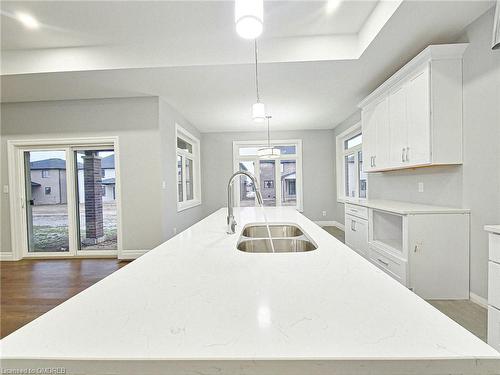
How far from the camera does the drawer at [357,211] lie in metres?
3.46

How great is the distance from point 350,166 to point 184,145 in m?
4.08

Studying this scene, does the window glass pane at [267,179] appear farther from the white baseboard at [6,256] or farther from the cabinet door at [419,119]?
the white baseboard at [6,256]

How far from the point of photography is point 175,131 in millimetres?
4973

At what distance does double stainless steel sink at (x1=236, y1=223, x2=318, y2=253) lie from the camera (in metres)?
1.59

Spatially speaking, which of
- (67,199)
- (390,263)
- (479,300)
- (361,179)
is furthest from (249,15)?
(361,179)

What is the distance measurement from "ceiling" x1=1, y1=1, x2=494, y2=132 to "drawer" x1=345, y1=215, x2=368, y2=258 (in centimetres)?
206

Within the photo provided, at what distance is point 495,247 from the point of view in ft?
5.12

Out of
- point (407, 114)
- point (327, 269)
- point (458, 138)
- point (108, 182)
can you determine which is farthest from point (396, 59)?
point (108, 182)

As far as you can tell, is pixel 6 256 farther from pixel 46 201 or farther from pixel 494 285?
pixel 494 285

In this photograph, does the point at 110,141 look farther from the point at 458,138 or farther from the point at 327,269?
the point at 458,138

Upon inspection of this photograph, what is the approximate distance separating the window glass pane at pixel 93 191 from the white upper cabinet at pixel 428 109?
173 inches

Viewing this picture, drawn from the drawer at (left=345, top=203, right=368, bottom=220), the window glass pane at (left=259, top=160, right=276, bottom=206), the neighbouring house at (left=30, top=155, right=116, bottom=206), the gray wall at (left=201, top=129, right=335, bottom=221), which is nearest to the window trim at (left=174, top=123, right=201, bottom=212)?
the gray wall at (left=201, top=129, right=335, bottom=221)

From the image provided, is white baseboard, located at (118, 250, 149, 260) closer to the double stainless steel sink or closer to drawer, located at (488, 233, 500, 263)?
the double stainless steel sink

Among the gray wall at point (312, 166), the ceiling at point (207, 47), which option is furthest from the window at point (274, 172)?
the ceiling at point (207, 47)
